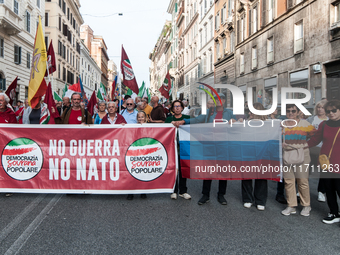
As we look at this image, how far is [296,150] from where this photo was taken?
4.90m

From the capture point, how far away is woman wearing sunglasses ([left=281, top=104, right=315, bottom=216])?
4.86 m

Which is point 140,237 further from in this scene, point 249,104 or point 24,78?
point 24,78

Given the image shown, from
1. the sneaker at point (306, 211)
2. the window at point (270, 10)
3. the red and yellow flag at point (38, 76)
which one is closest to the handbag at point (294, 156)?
the sneaker at point (306, 211)

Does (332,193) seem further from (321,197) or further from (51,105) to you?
(51,105)

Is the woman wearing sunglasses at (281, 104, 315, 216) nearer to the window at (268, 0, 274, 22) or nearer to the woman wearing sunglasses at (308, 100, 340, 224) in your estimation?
the woman wearing sunglasses at (308, 100, 340, 224)

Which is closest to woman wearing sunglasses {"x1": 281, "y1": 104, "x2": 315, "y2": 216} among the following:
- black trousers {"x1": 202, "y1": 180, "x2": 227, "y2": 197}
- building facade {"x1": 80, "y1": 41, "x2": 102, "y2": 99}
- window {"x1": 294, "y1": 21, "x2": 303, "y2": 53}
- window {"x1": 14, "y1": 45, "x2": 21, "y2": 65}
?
black trousers {"x1": 202, "y1": 180, "x2": 227, "y2": 197}

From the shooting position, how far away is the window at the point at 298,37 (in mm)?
17656

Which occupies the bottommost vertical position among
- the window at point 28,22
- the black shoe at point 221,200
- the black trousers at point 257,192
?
the black shoe at point 221,200

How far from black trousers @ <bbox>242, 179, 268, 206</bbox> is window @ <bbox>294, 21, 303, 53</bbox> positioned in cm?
1452

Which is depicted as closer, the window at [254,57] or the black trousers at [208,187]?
the black trousers at [208,187]

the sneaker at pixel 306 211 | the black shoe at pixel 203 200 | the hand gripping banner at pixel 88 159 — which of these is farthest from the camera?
the hand gripping banner at pixel 88 159

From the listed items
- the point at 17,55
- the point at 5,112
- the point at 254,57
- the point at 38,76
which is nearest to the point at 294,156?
the point at 38,76

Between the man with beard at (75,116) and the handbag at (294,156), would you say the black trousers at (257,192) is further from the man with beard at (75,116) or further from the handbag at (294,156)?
the man with beard at (75,116)

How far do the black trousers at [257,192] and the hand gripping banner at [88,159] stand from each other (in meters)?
1.25
